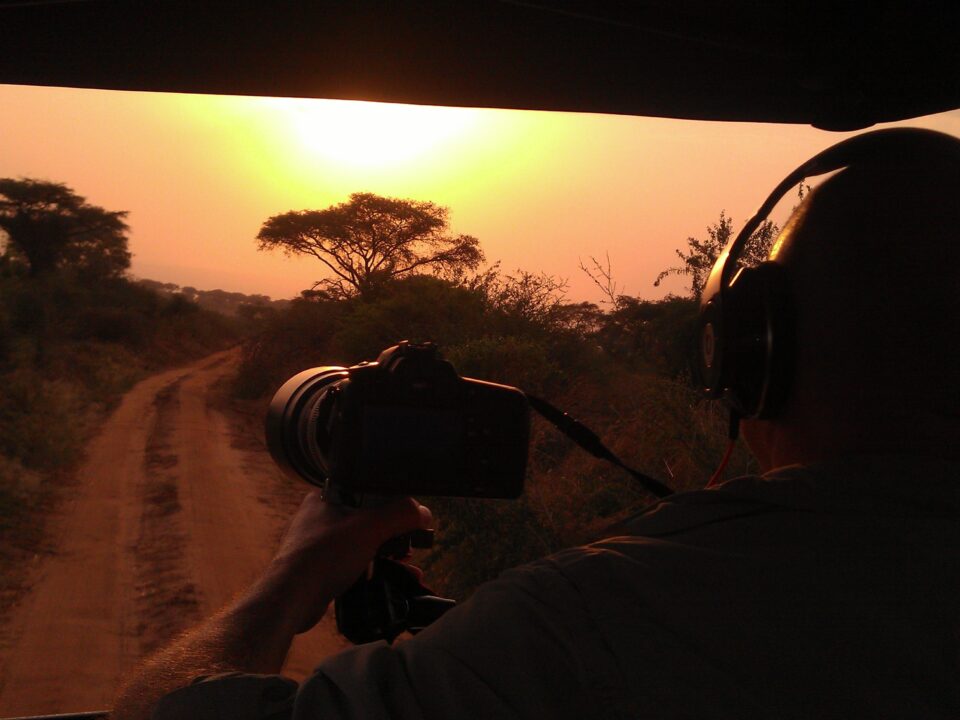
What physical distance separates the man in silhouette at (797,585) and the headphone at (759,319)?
0.10ft

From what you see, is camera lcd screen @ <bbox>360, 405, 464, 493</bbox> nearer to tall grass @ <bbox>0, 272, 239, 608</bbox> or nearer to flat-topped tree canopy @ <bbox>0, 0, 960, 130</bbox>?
flat-topped tree canopy @ <bbox>0, 0, 960, 130</bbox>

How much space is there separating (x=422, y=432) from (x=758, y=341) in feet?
1.26

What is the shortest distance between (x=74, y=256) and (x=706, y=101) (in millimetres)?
12261

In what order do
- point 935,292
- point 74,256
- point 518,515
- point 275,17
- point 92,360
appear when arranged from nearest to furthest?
point 935,292 < point 275,17 < point 518,515 < point 92,360 < point 74,256

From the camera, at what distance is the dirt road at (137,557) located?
9.02 ft

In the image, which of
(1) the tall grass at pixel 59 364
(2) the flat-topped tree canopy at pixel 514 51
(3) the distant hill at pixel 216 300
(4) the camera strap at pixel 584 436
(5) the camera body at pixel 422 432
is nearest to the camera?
(5) the camera body at pixel 422 432

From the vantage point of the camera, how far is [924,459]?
0.68 m

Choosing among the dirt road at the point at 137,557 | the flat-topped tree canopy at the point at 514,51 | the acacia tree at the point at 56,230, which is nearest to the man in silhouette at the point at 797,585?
the flat-topped tree canopy at the point at 514,51

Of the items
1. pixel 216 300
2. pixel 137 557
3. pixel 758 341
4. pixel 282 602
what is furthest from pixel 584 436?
pixel 216 300

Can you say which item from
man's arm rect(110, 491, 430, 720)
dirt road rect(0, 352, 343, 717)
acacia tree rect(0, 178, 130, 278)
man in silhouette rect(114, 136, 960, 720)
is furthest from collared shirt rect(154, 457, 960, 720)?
acacia tree rect(0, 178, 130, 278)

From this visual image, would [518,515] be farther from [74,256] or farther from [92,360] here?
[74,256]

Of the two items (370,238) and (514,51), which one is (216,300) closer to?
(370,238)

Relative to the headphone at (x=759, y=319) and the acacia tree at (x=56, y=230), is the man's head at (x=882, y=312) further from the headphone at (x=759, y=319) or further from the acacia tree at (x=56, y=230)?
the acacia tree at (x=56, y=230)

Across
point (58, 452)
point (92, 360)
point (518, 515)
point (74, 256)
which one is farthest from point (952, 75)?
point (74, 256)
